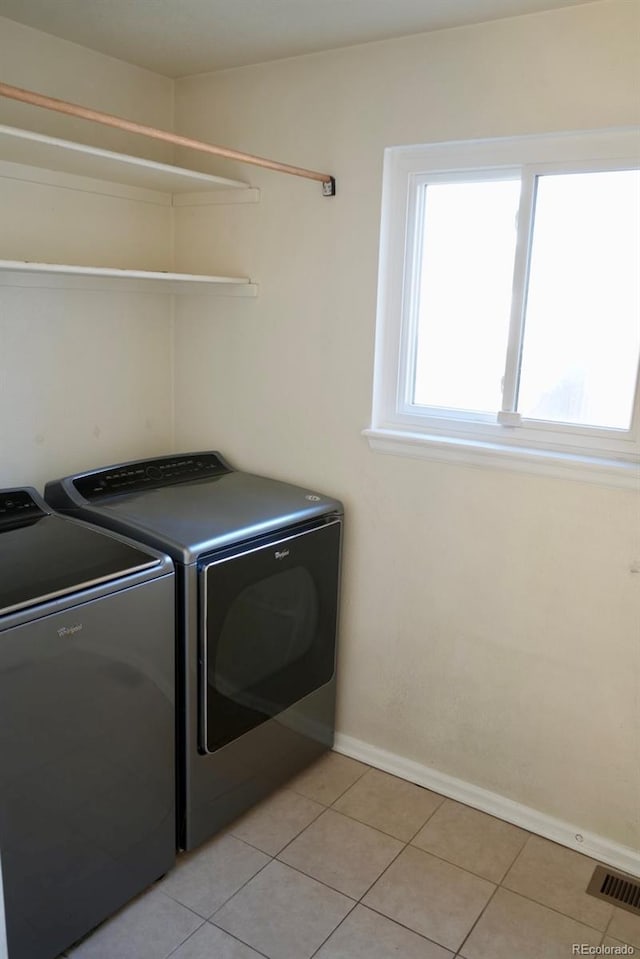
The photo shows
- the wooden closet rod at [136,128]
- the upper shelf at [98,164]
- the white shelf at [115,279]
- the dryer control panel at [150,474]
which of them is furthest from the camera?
the dryer control panel at [150,474]

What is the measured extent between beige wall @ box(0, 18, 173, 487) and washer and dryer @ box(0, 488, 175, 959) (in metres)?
0.45

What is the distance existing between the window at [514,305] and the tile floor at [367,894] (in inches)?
43.1

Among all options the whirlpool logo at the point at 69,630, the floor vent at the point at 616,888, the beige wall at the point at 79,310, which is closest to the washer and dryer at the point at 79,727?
the whirlpool logo at the point at 69,630

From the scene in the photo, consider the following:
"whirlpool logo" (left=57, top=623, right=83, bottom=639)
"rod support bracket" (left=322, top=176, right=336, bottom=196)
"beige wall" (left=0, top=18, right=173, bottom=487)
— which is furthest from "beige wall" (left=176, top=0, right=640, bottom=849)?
"whirlpool logo" (left=57, top=623, right=83, bottom=639)

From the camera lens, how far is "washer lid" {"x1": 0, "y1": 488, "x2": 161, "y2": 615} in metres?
1.59

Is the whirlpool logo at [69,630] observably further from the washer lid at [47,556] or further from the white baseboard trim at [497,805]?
the white baseboard trim at [497,805]

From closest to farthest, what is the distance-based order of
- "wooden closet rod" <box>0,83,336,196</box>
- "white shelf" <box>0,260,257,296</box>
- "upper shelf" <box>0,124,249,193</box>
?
"wooden closet rod" <box>0,83,336,196</box>
"upper shelf" <box>0,124,249,193</box>
"white shelf" <box>0,260,257,296</box>

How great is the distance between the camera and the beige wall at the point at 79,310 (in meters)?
2.18

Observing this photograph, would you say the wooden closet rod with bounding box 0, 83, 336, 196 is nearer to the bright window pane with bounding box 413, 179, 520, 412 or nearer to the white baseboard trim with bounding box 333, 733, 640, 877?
the bright window pane with bounding box 413, 179, 520, 412

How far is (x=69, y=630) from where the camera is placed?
1.61 m

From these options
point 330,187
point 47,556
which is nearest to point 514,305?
point 330,187

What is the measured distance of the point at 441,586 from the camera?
231cm

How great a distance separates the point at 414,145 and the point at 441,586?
50.6 inches

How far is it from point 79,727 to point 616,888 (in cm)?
148
